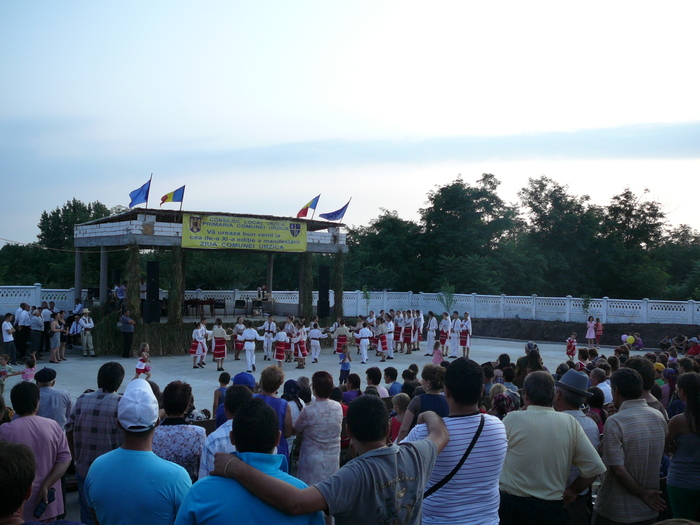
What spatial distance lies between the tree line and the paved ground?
14.1m

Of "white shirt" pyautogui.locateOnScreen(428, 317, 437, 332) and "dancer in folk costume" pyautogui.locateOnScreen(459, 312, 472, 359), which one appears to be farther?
"white shirt" pyautogui.locateOnScreen(428, 317, 437, 332)

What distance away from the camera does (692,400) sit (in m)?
4.04

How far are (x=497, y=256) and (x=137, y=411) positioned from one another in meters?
37.2

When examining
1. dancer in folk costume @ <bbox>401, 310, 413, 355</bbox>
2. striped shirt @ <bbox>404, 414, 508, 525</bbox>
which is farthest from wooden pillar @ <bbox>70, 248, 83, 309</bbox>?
striped shirt @ <bbox>404, 414, 508, 525</bbox>

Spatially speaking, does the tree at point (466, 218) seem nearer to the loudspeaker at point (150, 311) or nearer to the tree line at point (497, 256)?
the tree line at point (497, 256)

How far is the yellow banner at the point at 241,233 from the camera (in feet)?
69.1

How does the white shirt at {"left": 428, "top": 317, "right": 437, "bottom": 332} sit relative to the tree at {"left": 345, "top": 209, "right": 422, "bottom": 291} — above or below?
below

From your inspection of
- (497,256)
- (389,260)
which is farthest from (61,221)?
(497,256)

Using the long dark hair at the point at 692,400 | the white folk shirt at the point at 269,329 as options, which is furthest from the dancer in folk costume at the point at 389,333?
the long dark hair at the point at 692,400

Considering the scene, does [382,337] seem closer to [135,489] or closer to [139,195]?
[139,195]

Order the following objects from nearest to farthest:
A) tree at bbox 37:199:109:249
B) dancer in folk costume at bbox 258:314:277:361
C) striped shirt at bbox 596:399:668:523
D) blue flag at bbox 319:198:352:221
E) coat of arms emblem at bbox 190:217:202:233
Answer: striped shirt at bbox 596:399:668:523
dancer in folk costume at bbox 258:314:277:361
coat of arms emblem at bbox 190:217:202:233
blue flag at bbox 319:198:352:221
tree at bbox 37:199:109:249

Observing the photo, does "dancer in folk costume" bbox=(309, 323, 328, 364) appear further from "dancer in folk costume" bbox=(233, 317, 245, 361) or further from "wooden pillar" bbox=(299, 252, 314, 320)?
"wooden pillar" bbox=(299, 252, 314, 320)

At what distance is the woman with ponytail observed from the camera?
3947mm

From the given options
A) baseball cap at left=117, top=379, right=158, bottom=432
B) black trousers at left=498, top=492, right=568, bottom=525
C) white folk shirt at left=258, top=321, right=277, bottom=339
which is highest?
baseball cap at left=117, top=379, right=158, bottom=432
